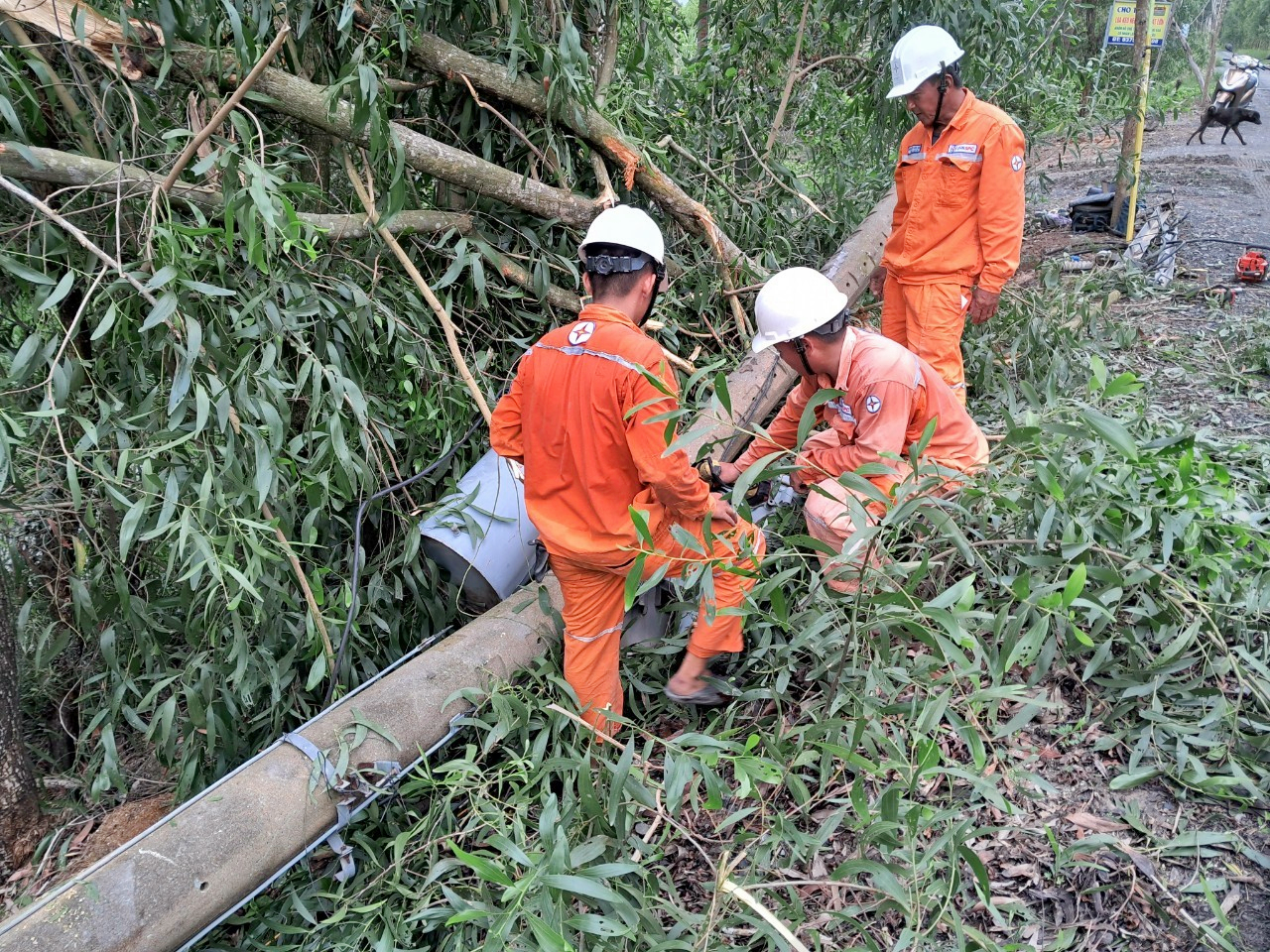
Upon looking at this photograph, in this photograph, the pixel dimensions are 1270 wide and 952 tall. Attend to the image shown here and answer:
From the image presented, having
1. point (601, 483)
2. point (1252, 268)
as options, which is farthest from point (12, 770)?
point (1252, 268)

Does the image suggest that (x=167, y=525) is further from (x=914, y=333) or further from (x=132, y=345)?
(x=914, y=333)

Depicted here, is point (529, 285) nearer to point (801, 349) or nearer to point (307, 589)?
point (801, 349)

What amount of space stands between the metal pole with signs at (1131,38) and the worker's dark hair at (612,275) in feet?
19.2

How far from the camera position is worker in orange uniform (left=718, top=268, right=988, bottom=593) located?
2.94m

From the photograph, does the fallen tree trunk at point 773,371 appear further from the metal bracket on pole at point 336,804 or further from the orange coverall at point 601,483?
the metal bracket on pole at point 336,804

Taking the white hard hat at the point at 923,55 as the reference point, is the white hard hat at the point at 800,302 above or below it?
below

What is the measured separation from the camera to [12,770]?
8.41 ft

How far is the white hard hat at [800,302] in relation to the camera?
9.67ft

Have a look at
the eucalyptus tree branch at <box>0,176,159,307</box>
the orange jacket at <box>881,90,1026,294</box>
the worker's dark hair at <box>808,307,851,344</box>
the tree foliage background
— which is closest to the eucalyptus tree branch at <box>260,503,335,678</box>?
the tree foliage background

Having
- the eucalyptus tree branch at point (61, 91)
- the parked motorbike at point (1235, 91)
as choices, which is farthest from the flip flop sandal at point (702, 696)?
the parked motorbike at point (1235, 91)

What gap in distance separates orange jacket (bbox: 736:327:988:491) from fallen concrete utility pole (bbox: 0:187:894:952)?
3.88 ft

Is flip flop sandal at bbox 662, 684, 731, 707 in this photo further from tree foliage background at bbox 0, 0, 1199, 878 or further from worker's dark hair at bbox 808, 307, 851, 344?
worker's dark hair at bbox 808, 307, 851, 344

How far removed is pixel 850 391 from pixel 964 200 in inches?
59.9

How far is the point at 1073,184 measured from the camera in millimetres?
10688
